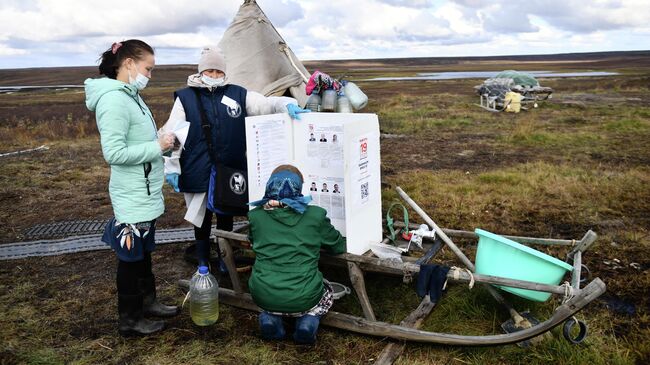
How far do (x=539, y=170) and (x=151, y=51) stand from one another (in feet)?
24.4

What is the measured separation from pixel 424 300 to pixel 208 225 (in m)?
2.10

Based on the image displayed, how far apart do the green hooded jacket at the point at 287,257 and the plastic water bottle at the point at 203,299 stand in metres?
0.58

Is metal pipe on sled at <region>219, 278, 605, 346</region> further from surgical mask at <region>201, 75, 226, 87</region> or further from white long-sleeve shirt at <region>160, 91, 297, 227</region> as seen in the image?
surgical mask at <region>201, 75, 226, 87</region>

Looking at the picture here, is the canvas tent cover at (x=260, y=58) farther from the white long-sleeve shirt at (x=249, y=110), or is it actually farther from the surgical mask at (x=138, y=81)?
the surgical mask at (x=138, y=81)

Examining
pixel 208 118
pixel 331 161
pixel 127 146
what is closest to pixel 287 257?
pixel 331 161

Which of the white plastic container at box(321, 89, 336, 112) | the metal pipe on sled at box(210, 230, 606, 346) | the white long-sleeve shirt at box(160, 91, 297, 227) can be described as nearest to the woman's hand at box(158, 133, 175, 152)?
the white long-sleeve shirt at box(160, 91, 297, 227)

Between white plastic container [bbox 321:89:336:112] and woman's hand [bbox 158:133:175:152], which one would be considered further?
white plastic container [bbox 321:89:336:112]

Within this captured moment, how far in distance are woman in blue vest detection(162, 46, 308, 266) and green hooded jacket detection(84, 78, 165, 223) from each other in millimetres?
551

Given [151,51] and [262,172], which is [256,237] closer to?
[262,172]

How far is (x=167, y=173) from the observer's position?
4238 mm

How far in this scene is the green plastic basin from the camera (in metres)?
3.34

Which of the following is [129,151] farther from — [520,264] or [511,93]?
[511,93]

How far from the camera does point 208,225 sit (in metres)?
4.69

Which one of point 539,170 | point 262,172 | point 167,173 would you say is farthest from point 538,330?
point 539,170
